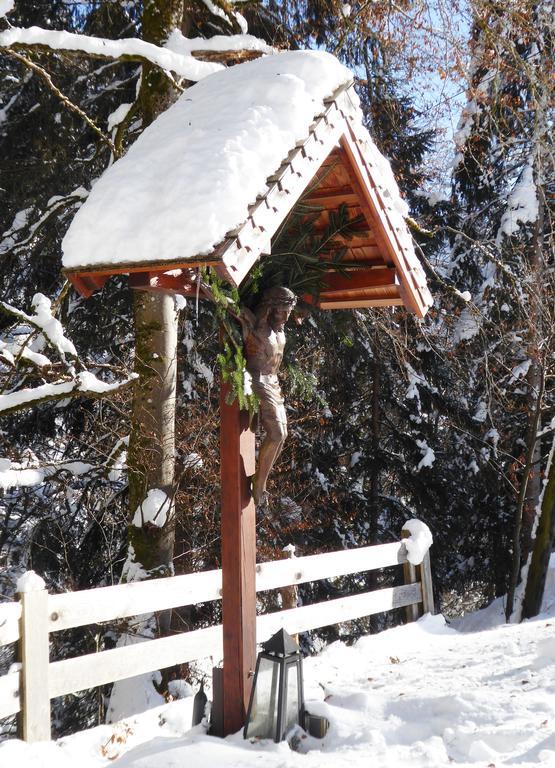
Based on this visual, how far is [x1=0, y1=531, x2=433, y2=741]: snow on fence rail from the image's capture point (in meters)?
4.20

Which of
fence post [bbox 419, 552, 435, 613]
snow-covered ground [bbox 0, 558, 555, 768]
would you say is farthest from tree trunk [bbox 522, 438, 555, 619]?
snow-covered ground [bbox 0, 558, 555, 768]

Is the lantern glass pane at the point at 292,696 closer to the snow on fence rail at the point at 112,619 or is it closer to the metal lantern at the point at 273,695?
the metal lantern at the point at 273,695

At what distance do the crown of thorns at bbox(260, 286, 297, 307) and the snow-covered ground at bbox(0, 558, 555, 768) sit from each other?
2119 mm

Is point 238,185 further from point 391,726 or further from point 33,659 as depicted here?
point 33,659

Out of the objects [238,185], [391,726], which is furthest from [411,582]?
[238,185]

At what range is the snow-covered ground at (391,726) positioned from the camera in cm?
342

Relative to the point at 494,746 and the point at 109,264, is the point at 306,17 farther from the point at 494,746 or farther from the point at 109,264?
the point at 494,746

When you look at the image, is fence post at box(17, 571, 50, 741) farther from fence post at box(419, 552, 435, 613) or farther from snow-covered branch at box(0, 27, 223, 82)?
fence post at box(419, 552, 435, 613)

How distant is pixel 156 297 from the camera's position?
692 cm

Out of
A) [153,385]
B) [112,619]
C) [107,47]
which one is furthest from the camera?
[153,385]

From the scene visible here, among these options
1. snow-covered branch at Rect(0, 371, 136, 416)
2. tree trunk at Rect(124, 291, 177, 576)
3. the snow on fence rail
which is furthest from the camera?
tree trunk at Rect(124, 291, 177, 576)

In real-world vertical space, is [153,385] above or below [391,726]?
above

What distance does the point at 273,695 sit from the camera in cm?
365

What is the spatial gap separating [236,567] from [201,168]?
6.34 feet
